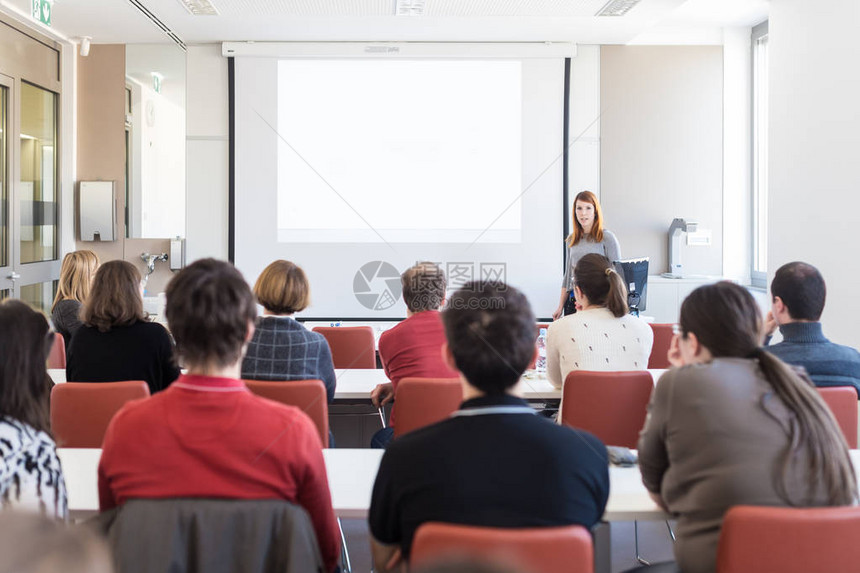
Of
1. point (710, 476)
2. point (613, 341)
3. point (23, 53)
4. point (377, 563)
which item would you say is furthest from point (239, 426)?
point (23, 53)

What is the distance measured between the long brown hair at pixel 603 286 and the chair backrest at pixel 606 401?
0.39 m

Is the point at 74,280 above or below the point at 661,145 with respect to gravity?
below

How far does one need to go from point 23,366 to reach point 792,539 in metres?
1.61

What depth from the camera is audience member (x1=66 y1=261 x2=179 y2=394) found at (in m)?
2.72

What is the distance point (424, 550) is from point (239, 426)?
0.44 metres

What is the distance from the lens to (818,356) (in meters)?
2.45

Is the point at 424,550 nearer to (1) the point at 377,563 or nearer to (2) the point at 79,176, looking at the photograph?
(1) the point at 377,563

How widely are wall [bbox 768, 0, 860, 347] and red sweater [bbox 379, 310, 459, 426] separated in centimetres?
302

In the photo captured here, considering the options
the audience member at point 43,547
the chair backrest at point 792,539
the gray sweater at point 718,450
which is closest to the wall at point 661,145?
A: the gray sweater at point 718,450

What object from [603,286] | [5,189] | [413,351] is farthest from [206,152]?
[603,286]

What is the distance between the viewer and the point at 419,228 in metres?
6.37

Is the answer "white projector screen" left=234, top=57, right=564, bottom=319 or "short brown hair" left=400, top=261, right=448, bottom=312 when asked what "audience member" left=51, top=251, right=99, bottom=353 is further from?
"white projector screen" left=234, top=57, right=564, bottom=319

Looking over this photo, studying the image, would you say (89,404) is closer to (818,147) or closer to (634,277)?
(634,277)

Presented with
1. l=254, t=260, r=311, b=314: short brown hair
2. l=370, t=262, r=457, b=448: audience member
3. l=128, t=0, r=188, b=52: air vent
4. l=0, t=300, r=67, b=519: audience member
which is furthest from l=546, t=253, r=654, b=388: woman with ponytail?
l=128, t=0, r=188, b=52: air vent
